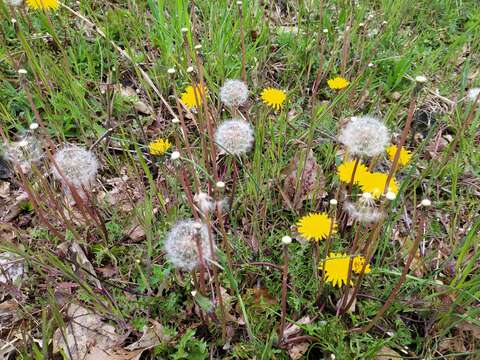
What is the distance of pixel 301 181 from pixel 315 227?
31 cm

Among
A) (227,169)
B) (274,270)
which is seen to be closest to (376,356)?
(274,270)

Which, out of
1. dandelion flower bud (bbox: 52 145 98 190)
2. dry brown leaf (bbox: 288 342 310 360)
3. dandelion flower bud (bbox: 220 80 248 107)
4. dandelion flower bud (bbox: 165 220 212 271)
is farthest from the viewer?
dandelion flower bud (bbox: 220 80 248 107)

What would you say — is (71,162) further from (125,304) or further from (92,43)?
(92,43)

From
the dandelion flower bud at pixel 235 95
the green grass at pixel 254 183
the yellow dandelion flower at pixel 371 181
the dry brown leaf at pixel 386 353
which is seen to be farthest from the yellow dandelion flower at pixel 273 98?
the dry brown leaf at pixel 386 353

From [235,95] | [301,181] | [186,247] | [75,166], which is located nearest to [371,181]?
[301,181]

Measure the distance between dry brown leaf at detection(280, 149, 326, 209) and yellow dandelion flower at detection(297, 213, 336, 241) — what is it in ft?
0.70

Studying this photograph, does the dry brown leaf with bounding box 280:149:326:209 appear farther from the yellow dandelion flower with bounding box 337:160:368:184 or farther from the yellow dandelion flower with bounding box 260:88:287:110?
the yellow dandelion flower with bounding box 260:88:287:110

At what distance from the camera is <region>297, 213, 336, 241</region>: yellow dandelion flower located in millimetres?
1863

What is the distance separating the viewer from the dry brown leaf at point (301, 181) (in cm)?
216

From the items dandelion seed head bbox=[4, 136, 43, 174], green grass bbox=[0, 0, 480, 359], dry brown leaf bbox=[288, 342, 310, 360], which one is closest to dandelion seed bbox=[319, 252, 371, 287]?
green grass bbox=[0, 0, 480, 359]

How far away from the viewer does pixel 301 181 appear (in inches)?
83.4

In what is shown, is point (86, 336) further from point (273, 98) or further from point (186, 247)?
point (273, 98)

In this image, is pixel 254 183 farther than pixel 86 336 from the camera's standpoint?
Yes

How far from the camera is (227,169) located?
233cm
